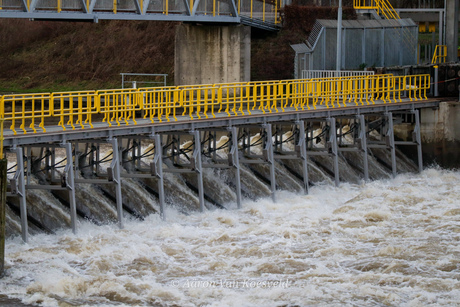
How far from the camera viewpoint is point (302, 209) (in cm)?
2395

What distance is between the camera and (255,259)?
18656 mm

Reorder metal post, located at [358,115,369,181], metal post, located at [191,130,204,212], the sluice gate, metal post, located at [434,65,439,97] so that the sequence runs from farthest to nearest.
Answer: metal post, located at [434,65,439,97], metal post, located at [358,115,369,181], metal post, located at [191,130,204,212], the sluice gate

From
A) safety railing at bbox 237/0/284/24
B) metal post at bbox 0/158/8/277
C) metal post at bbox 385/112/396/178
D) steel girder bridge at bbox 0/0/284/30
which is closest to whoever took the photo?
metal post at bbox 0/158/8/277

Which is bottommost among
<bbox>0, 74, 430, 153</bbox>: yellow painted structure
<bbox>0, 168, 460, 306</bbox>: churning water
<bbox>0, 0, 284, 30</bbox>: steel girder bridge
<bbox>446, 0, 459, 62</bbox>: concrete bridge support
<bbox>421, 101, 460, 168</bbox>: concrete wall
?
<bbox>0, 168, 460, 306</bbox>: churning water

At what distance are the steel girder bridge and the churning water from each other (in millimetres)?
9471

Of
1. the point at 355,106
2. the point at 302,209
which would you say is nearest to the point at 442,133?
the point at 355,106

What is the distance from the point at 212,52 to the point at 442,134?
1062 centimetres

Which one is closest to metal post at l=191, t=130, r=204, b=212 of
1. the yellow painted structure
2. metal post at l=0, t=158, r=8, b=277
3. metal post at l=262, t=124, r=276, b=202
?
the yellow painted structure

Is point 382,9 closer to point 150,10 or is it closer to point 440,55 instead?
point 440,55

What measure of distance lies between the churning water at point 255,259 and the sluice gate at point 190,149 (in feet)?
3.19

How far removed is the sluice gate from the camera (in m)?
20.4

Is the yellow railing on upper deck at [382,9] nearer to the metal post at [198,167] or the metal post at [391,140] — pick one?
the metal post at [391,140]

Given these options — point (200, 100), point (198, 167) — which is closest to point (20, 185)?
point (198, 167)

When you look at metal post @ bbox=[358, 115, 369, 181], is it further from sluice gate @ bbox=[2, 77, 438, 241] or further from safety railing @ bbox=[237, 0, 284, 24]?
safety railing @ bbox=[237, 0, 284, 24]
